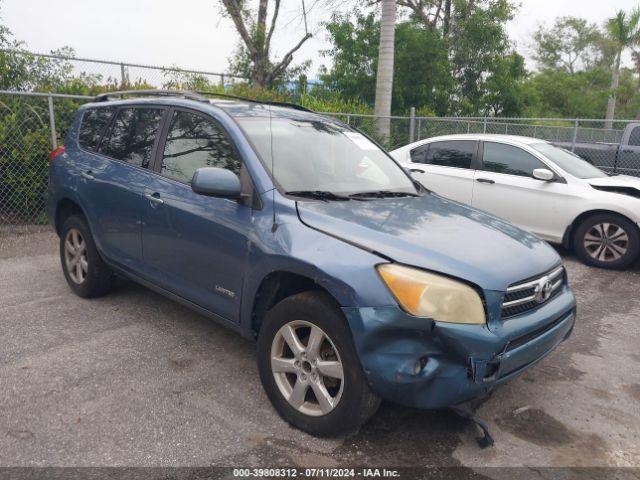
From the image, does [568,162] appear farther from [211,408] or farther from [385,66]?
[211,408]

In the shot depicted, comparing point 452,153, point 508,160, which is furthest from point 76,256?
point 508,160

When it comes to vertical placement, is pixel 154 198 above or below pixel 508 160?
below

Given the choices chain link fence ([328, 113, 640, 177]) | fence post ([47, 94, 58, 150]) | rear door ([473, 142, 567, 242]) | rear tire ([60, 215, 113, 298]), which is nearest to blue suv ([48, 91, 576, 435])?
rear tire ([60, 215, 113, 298])

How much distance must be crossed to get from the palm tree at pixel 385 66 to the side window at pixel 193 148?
8.42 m

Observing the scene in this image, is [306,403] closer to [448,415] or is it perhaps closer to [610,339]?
[448,415]

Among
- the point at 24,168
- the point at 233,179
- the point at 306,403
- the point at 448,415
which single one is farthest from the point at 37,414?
the point at 24,168

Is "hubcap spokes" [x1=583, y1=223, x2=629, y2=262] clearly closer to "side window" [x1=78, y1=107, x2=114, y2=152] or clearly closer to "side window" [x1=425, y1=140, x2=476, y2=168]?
"side window" [x1=425, y1=140, x2=476, y2=168]

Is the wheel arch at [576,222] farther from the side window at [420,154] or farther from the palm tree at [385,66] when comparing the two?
the palm tree at [385,66]

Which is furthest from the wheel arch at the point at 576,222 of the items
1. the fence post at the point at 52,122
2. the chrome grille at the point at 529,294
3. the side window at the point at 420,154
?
the fence post at the point at 52,122

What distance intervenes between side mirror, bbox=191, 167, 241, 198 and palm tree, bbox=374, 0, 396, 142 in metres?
9.06

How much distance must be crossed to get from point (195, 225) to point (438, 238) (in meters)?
1.55

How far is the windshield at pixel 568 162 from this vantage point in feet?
23.1

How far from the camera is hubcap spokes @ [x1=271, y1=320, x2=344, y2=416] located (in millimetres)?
Result: 2791

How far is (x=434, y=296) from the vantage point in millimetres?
2547
